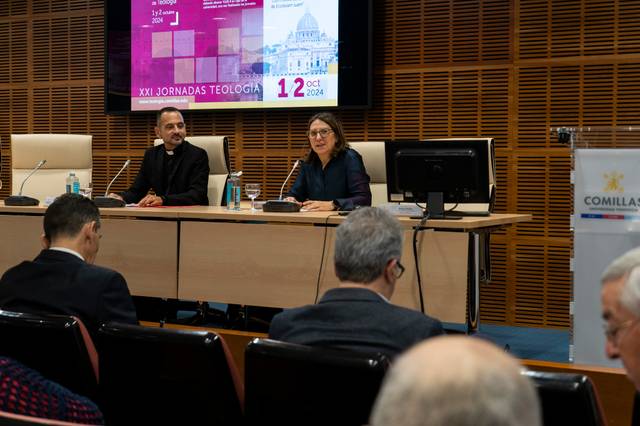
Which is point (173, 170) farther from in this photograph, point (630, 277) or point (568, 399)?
point (630, 277)

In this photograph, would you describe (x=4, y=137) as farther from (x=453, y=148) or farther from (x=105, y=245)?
(x=453, y=148)

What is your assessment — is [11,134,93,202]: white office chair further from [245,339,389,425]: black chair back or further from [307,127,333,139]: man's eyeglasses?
[245,339,389,425]: black chair back

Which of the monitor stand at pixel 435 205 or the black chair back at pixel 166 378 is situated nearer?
the black chair back at pixel 166 378

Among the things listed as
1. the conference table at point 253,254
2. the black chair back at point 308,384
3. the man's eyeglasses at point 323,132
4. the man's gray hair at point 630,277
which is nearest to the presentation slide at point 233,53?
the man's eyeglasses at point 323,132

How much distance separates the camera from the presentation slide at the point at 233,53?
663 centimetres

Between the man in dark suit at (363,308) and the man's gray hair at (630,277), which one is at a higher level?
the man's gray hair at (630,277)

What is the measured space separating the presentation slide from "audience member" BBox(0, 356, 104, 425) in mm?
5046

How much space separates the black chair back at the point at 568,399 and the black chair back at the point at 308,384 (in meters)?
0.32

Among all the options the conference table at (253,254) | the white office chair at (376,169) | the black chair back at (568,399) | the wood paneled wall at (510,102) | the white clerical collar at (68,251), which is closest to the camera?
the black chair back at (568,399)

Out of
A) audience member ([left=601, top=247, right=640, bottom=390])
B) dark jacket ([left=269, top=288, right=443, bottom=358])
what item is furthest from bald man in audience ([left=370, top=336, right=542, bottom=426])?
dark jacket ([left=269, top=288, right=443, bottom=358])

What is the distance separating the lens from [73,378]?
7.25ft

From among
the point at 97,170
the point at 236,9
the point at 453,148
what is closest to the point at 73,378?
the point at 453,148

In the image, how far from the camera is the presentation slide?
21.8 feet

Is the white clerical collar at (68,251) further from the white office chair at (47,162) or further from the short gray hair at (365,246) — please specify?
the white office chair at (47,162)
